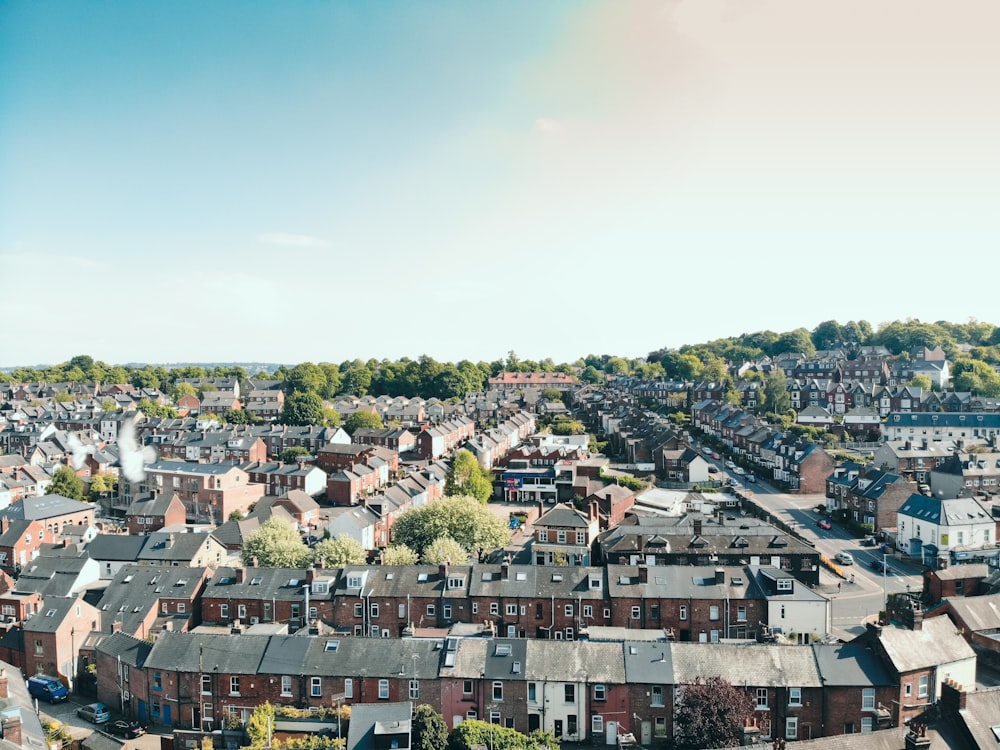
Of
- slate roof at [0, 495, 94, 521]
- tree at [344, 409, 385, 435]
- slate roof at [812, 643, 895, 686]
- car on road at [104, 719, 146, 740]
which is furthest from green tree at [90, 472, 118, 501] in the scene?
slate roof at [812, 643, 895, 686]

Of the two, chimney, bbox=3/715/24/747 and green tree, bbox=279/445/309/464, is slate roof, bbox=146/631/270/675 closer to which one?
chimney, bbox=3/715/24/747

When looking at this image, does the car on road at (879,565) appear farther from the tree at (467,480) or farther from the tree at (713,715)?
the tree at (467,480)

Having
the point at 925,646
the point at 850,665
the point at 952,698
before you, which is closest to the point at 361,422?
the point at 850,665

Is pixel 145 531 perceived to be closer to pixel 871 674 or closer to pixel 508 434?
pixel 508 434

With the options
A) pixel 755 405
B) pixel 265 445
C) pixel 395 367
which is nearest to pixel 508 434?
pixel 265 445

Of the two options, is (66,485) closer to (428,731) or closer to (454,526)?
(454,526)

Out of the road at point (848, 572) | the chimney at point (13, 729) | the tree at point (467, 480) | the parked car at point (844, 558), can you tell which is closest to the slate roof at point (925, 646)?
the road at point (848, 572)
